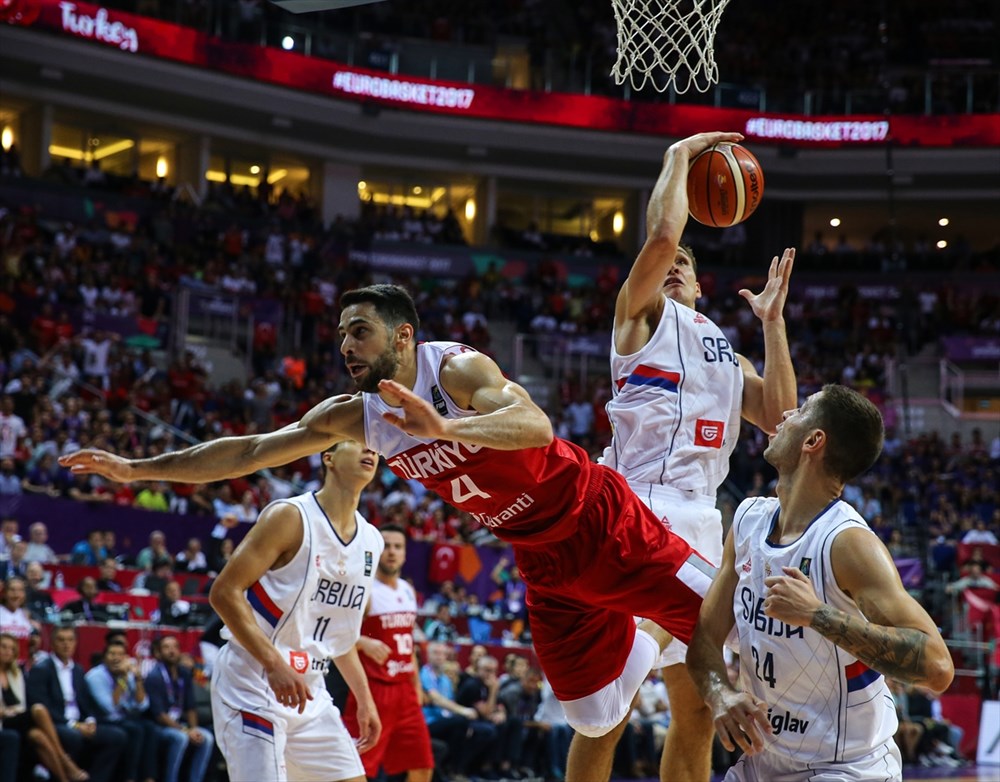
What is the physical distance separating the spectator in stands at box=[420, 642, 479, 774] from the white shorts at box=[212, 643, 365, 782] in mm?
5789

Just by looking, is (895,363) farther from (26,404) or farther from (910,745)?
(26,404)

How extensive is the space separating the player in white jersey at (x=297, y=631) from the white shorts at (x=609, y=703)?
3.99 feet

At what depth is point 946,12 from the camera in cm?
3216

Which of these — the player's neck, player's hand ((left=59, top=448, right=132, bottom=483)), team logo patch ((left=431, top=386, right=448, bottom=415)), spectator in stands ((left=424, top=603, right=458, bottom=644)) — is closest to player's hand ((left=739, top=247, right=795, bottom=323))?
team logo patch ((left=431, top=386, right=448, bottom=415))

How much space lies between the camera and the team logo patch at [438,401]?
475cm

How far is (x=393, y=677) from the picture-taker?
8.35 m

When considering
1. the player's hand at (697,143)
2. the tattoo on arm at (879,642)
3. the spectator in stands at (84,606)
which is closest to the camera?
the tattoo on arm at (879,642)

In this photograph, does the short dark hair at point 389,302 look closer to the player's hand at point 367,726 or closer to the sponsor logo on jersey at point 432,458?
the sponsor logo on jersey at point 432,458

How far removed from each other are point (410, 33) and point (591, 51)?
173 inches

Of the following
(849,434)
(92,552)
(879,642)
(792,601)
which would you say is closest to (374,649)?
(849,434)

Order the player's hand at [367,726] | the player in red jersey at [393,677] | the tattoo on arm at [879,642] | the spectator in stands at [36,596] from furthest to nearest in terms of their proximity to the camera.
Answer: the spectator in stands at [36,596] → the player in red jersey at [393,677] → the player's hand at [367,726] → the tattoo on arm at [879,642]

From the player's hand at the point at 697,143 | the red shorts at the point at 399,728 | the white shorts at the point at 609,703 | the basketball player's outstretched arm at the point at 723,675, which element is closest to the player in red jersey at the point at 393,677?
the red shorts at the point at 399,728

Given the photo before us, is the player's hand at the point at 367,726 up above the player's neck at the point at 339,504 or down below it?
below

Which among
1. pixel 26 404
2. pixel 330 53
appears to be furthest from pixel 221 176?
pixel 26 404
